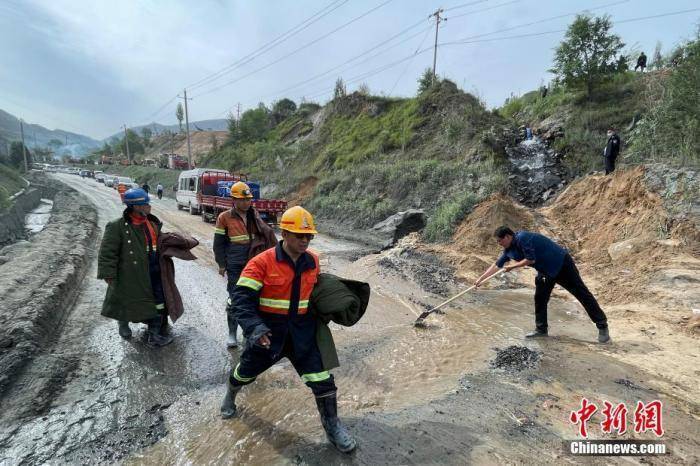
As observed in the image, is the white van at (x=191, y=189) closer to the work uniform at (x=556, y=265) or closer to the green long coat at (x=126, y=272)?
the green long coat at (x=126, y=272)

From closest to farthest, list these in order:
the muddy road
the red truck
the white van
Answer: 1. the muddy road
2. the red truck
3. the white van

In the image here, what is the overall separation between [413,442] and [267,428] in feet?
3.95

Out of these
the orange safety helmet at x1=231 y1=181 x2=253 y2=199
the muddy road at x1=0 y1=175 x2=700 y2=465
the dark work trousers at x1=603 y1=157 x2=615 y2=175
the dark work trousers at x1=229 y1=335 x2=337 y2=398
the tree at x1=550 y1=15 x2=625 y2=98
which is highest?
the tree at x1=550 y1=15 x2=625 y2=98

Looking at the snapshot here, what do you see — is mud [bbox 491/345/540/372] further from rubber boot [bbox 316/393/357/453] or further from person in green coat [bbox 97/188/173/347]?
person in green coat [bbox 97/188/173/347]

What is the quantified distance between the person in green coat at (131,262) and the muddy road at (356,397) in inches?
21.1

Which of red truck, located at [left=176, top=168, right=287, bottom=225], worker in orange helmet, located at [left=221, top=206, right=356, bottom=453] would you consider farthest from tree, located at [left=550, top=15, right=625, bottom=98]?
worker in orange helmet, located at [left=221, top=206, right=356, bottom=453]

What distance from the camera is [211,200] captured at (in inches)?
638

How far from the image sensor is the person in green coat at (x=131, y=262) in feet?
13.9

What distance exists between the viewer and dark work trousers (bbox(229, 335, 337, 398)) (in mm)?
2742

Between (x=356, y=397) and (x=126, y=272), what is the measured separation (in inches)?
117

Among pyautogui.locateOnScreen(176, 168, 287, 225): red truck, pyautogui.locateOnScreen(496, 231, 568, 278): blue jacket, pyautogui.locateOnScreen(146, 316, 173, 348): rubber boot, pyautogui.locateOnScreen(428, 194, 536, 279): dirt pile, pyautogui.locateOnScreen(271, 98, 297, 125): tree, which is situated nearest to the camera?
pyautogui.locateOnScreen(146, 316, 173, 348): rubber boot

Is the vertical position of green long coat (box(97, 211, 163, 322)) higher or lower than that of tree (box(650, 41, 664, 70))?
lower

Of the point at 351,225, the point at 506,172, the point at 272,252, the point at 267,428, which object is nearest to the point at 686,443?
the point at 267,428

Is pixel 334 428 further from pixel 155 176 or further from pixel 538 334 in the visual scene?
pixel 155 176
